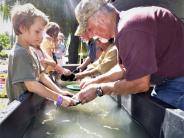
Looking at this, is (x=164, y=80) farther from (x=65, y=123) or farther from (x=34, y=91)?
(x=34, y=91)

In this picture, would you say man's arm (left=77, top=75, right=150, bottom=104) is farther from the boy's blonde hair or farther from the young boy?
the boy's blonde hair

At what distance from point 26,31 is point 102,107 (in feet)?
3.50

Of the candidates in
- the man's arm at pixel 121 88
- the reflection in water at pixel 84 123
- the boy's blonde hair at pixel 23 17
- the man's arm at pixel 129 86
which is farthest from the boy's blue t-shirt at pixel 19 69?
the man's arm at pixel 129 86

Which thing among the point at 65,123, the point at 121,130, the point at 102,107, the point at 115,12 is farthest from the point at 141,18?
the point at 102,107

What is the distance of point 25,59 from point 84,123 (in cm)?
67

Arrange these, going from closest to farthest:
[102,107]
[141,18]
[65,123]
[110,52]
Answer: [141,18] < [65,123] < [102,107] < [110,52]

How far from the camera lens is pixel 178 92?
253 centimetres

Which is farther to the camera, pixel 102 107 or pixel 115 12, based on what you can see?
pixel 102 107

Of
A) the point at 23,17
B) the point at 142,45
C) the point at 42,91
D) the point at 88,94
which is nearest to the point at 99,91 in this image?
the point at 88,94

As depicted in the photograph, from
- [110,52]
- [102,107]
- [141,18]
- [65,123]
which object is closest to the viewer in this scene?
[141,18]

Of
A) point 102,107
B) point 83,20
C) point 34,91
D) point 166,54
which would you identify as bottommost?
point 102,107

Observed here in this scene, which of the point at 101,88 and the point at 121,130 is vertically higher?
the point at 101,88

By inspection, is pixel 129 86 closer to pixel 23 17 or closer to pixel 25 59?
pixel 25 59

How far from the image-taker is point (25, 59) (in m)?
Result: 2.62
